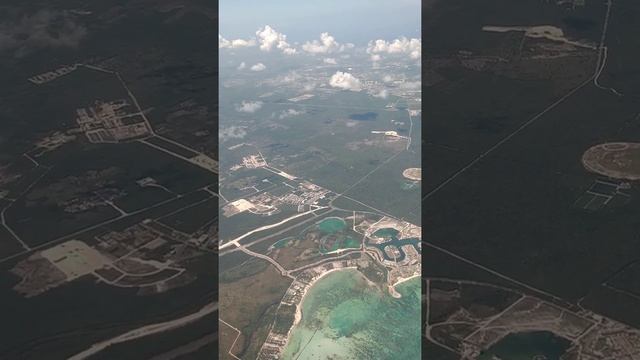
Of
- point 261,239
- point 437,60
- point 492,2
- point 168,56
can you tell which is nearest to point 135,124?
point 168,56

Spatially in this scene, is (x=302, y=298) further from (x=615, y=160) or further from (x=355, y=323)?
(x=615, y=160)

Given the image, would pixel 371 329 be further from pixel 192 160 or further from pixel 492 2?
pixel 492 2

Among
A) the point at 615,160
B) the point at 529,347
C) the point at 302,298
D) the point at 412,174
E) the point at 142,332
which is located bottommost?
the point at 302,298

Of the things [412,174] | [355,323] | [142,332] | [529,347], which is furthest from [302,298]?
[412,174]

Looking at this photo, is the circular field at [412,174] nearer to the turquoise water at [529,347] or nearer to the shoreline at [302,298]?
the shoreline at [302,298]

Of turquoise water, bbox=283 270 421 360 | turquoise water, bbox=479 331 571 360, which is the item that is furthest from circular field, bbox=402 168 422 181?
turquoise water, bbox=479 331 571 360

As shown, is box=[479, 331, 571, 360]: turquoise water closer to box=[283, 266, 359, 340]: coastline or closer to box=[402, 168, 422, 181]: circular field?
box=[283, 266, 359, 340]: coastline

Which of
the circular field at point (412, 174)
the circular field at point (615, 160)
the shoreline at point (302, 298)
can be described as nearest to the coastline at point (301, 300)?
the shoreline at point (302, 298)
